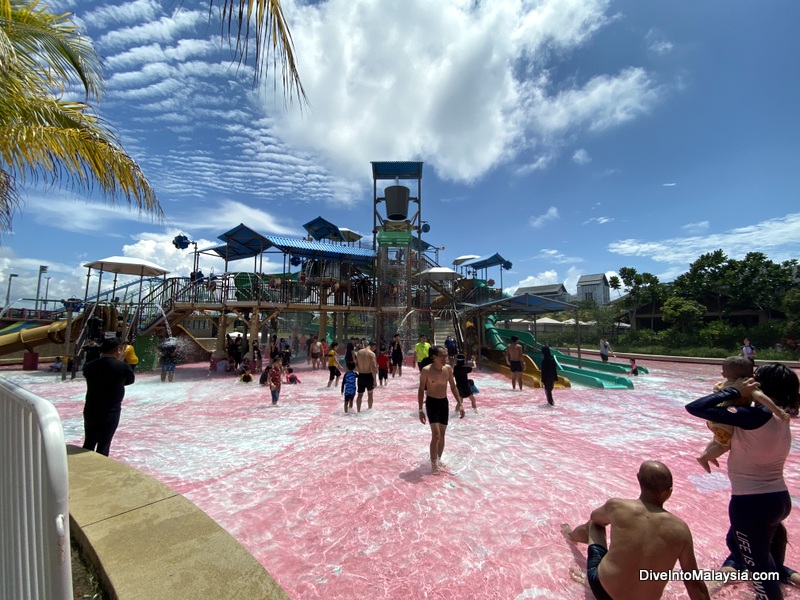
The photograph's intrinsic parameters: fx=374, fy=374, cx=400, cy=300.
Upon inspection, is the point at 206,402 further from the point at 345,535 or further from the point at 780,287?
the point at 780,287

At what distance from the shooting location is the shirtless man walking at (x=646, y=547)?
217 centimetres

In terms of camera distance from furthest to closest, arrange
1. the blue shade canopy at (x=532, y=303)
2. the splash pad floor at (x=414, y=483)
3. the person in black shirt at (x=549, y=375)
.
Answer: the blue shade canopy at (x=532, y=303) < the person in black shirt at (x=549, y=375) < the splash pad floor at (x=414, y=483)

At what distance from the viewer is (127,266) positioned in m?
15.0

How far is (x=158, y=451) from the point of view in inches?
241

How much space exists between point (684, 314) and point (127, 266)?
33.4 meters

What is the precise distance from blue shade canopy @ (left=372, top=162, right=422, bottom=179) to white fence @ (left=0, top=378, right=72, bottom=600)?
79.1 ft

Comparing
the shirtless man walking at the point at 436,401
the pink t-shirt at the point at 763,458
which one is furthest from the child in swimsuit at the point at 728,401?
the shirtless man walking at the point at 436,401

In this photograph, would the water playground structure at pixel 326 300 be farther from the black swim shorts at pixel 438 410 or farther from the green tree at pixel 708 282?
the green tree at pixel 708 282

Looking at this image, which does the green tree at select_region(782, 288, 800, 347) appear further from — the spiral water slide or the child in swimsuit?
the spiral water slide

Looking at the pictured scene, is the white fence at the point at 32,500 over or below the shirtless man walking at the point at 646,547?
over

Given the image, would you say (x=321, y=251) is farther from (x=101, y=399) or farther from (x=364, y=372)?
(x=101, y=399)

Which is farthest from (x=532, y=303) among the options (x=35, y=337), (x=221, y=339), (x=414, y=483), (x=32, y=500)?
(x=35, y=337)

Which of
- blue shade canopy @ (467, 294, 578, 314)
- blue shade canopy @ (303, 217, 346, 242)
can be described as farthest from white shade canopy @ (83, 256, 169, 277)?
Result: blue shade canopy @ (467, 294, 578, 314)

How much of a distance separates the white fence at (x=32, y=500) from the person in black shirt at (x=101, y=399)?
2.98 meters
